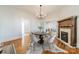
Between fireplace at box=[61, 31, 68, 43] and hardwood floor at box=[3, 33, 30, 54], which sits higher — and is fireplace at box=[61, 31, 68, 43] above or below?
above

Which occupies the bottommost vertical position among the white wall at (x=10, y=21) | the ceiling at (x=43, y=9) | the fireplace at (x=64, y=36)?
the fireplace at (x=64, y=36)

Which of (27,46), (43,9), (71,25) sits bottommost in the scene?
(27,46)

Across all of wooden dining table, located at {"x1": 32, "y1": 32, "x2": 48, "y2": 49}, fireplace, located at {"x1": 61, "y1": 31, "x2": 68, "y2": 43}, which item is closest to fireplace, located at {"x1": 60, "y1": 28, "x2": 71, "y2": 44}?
fireplace, located at {"x1": 61, "y1": 31, "x2": 68, "y2": 43}

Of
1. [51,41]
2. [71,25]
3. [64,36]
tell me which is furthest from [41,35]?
[71,25]

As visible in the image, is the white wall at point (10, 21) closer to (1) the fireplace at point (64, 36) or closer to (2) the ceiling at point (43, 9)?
(2) the ceiling at point (43, 9)

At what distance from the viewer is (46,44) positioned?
5.39 feet

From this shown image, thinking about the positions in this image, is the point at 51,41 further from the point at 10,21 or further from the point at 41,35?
the point at 10,21

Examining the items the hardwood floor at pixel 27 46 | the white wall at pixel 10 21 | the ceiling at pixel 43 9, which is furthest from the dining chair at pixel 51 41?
the white wall at pixel 10 21

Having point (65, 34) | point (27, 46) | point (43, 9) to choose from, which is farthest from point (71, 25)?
point (27, 46)

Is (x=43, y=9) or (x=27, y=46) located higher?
(x=43, y=9)

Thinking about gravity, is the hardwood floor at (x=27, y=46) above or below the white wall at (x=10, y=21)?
below

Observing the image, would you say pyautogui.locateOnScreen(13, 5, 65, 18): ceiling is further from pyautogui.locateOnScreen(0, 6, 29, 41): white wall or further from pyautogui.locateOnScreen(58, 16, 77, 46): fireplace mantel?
pyautogui.locateOnScreen(58, 16, 77, 46): fireplace mantel
